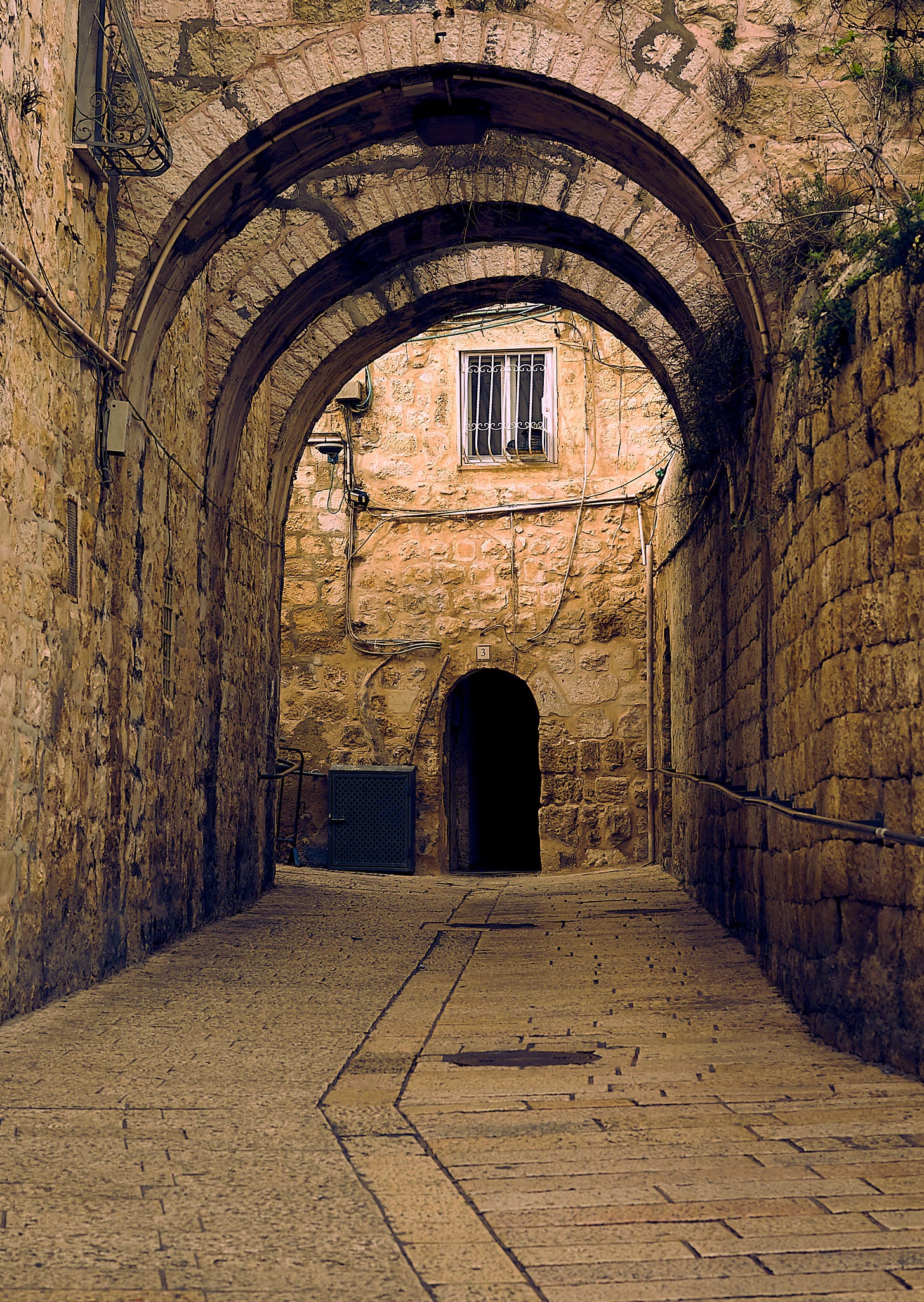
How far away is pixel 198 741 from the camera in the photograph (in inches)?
298

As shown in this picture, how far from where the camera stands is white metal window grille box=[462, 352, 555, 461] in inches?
544

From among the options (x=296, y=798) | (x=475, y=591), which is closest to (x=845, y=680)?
(x=475, y=591)

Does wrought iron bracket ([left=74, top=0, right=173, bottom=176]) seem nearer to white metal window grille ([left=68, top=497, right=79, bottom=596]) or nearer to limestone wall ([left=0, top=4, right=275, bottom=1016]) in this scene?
limestone wall ([left=0, top=4, right=275, bottom=1016])

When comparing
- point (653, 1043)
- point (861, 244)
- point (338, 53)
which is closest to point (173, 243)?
point (338, 53)

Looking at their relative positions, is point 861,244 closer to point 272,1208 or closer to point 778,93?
point 778,93

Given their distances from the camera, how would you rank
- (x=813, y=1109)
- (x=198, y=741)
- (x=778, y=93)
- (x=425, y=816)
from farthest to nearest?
(x=425, y=816), (x=198, y=741), (x=778, y=93), (x=813, y=1109)

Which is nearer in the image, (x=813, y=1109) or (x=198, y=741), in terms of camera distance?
(x=813, y=1109)

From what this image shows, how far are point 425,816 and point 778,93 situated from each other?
29.7 feet

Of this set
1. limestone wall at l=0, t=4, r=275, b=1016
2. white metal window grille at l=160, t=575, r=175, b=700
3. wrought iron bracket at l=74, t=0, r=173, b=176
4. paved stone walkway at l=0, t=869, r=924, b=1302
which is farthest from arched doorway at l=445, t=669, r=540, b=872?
wrought iron bracket at l=74, t=0, r=173, b=176

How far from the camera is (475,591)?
13.6m

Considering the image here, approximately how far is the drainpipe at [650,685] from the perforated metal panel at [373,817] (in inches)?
94.2

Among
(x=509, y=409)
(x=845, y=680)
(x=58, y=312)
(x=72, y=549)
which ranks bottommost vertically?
(x=845, y=680)

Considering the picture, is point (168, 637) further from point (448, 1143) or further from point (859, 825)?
point (448, 1143)

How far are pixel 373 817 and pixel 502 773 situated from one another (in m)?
3.99
